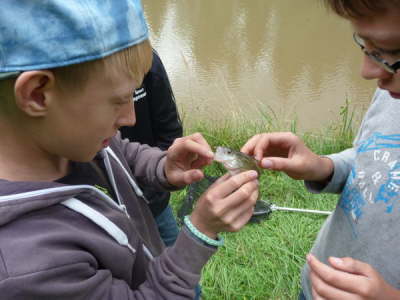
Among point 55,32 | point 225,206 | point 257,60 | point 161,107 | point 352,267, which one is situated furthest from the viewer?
point 257,60

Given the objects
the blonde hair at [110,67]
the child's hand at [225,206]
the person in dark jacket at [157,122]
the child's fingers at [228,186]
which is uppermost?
the blonde hair at [110,67]

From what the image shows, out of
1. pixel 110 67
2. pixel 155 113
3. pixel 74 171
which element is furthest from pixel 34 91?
pixel 155 113

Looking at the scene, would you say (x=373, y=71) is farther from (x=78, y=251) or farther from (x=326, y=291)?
(x=78, y=251)

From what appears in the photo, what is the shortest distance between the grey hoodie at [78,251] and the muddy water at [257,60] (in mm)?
3327

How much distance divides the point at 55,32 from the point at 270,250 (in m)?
2.38

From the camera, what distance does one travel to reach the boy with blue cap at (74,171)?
80 centimetres

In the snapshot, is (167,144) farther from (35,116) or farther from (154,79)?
(35,116)

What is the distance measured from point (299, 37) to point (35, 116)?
702 centimetres

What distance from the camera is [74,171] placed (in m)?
1.18

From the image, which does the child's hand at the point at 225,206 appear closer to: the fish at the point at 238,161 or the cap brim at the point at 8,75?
the fish at the point at 238,161

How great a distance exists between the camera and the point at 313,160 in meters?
1.51

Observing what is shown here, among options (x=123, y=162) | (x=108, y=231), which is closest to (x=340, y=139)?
(x=123, y=162)

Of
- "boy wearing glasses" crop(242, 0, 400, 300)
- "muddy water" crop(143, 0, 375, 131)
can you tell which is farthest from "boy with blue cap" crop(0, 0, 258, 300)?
"muddy water" crop(143, 0, 375, 131)

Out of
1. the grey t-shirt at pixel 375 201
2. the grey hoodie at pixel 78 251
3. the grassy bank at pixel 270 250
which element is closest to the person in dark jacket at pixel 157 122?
the grassy bank at pixel 270 250
